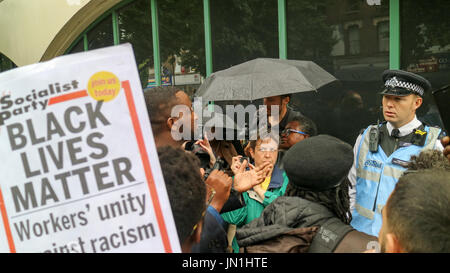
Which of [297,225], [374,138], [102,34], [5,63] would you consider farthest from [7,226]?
[5,63]

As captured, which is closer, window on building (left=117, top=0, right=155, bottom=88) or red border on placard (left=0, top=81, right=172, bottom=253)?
red border on placard (left=0, top=81, right=172, bottom=253)

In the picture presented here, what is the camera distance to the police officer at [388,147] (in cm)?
254

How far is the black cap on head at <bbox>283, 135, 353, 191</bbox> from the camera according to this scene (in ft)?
5.58

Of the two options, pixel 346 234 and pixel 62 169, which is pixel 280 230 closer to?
pixel 346 234

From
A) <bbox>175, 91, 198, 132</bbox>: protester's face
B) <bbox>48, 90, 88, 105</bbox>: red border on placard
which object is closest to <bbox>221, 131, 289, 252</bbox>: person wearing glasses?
<bbox>175, 91, 198, 132</bbox>: protester's face

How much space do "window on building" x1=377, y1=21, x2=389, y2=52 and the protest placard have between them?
396 cm

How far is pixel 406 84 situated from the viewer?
272cm

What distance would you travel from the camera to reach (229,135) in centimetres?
346

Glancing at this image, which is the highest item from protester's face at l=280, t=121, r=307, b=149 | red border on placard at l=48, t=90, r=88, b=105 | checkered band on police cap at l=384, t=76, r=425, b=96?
red border on placard at l=48, t=90, r=88, b=105

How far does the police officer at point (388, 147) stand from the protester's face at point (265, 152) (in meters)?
0.61

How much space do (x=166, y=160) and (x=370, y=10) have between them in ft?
12.9

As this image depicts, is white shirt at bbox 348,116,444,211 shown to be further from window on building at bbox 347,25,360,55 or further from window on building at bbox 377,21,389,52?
window on building at bbox 347,25,360,55

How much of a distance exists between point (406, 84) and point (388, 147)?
1.47 ft

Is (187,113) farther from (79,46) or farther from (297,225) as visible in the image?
(79,46)
